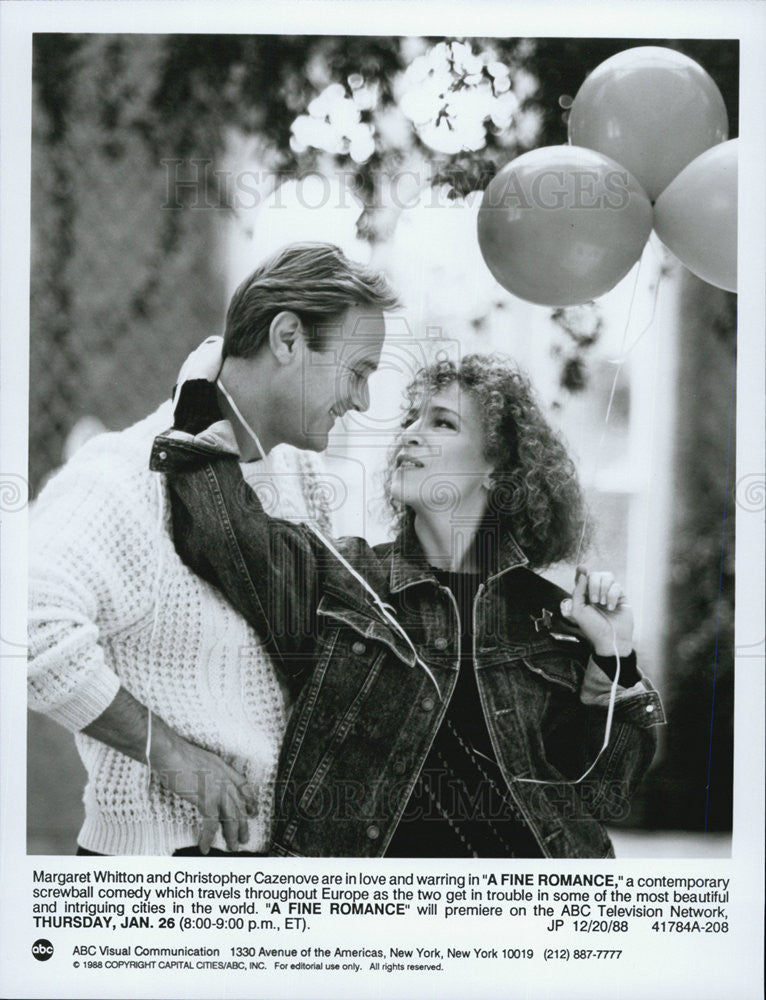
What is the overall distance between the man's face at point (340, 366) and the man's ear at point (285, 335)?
0.02m

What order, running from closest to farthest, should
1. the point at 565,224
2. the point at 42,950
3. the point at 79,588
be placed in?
the point at 565,224
the point at 79,588
the point at 42,950

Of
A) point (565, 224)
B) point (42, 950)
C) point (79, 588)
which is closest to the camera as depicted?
point (565, 224)

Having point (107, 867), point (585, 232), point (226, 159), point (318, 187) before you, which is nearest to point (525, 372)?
point (585, 232)

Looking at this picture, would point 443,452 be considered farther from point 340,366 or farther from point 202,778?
point 202,778

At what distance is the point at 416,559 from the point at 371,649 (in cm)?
26

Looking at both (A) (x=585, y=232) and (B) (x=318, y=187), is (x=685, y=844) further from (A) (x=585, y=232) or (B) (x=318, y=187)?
(B) (x=318, y=187)

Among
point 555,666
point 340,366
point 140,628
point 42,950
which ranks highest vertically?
point 340,366

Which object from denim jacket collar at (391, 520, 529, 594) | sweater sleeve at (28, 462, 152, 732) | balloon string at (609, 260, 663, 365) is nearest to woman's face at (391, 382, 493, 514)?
denim jacket collar at (391, 520, 529, 594)

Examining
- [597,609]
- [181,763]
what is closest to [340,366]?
[597,609]

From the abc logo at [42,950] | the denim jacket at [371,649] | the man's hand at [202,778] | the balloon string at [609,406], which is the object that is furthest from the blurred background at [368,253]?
the abc logo at [42,950]

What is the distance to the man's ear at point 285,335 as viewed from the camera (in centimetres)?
325

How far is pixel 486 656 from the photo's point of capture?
3.25 metres

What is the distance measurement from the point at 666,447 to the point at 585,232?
624mm

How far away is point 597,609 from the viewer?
3271 mm
